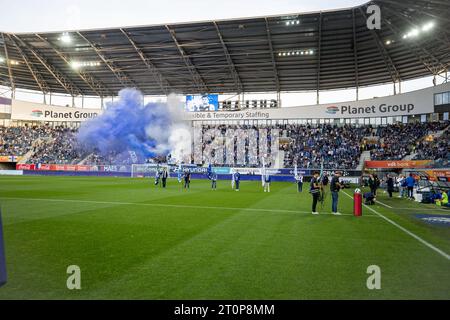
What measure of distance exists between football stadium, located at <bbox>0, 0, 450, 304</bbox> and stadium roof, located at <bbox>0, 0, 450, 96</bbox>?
29 cm

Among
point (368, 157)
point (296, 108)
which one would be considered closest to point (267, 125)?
point (296, 108)

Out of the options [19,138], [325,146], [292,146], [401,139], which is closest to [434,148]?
[401,139]

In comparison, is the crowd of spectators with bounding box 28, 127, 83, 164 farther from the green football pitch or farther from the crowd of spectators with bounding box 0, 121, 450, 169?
the green football pitch

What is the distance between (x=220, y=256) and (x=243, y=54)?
1850 inches

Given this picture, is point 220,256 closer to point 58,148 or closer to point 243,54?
point 243,54

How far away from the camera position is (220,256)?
772cm

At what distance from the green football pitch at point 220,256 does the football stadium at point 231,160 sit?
2.3 inches

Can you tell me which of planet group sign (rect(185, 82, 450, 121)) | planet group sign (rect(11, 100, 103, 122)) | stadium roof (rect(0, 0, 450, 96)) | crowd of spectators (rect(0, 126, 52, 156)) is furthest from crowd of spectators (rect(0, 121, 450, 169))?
stadium roof (rect(0, 0, 450, 96))

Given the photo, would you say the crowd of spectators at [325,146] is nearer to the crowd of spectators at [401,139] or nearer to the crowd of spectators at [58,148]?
the crowd of spectators at [401,139]

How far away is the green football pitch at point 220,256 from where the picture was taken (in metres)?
5.57

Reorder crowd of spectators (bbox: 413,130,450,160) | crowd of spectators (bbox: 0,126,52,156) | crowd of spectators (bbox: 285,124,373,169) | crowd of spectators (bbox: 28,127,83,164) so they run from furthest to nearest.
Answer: crowd of spectators (bbox: 0,126,52,156) < crowd of spectators (bbox: 28,127,83,164) < crowd of spectators (bbox: 285,124,373,169) < crowd of spectators (bbox: 413,130,450,160)

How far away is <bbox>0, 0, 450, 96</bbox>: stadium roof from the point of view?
41594 millimetres

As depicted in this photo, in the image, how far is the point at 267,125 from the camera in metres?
59.1

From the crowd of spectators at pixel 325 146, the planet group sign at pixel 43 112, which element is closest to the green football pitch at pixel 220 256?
the crowd of spectators at pixel 325 146
